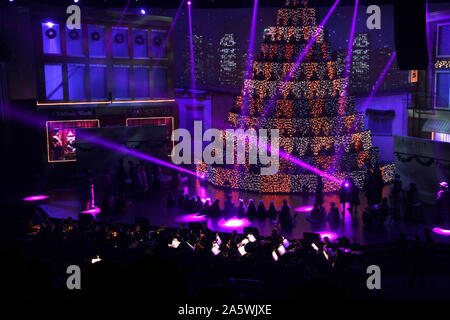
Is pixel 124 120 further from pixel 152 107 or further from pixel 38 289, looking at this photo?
pixel 38 289

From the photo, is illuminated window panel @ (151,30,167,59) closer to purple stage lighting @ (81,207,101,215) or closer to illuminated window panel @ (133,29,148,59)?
illuminated window panel @ (133,29,148,59)

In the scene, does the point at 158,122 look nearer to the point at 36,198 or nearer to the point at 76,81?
the point at 76,81

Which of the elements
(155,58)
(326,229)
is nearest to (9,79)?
(155,58)

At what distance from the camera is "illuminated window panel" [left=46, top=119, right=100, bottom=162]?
79.3 feet

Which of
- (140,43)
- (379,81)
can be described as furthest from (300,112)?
(140,43)

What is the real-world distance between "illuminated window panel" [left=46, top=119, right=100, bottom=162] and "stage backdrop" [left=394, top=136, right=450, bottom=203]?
48.8 ft

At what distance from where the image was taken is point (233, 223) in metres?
16.5

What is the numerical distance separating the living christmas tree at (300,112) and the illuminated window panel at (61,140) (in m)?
7.77

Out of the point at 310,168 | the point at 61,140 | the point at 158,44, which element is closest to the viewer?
the point at 310,168

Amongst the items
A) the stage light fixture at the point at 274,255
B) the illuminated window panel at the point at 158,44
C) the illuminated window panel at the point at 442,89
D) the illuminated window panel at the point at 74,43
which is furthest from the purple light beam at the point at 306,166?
the illuminated window panel at the point at 74,43

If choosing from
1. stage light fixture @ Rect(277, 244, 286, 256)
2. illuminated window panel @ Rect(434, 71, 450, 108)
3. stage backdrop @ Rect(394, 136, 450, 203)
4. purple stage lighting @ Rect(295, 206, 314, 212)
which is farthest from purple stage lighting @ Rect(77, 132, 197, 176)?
stage light fixture @ Rect(277, 244, 286, 256)

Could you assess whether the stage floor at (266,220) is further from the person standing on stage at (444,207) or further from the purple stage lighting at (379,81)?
the purple stage lighting at (379,81)

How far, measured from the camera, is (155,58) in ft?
90.1

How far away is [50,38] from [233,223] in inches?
552
